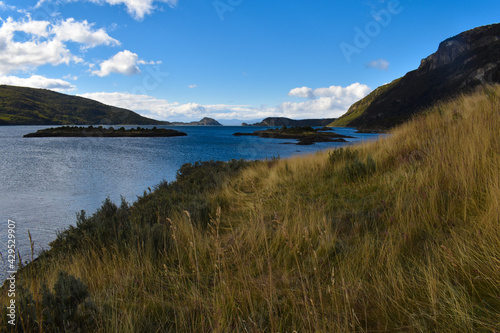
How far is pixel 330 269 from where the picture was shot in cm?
277

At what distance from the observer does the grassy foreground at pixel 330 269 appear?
1.96 m

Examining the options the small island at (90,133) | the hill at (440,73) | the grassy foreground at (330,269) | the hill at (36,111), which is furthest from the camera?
the hill at (36,111)

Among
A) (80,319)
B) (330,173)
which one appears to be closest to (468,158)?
(330,173)

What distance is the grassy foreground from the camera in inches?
77.2

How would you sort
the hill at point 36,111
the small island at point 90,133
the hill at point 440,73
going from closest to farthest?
the small island at point 90,133, the hill at point 440,73, the hill at point 36,111

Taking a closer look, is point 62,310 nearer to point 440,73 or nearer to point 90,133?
point 90,133

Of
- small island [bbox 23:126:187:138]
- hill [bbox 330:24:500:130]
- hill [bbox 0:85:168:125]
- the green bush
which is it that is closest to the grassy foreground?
the green bush

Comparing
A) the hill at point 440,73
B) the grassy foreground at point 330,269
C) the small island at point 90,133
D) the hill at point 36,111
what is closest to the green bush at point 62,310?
the grassy foreground at point 330,269

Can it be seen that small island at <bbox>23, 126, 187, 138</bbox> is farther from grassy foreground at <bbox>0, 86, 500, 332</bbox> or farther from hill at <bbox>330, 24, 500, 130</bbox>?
grassy foreground at <bbox>0, 86, 500, 332</bbox>

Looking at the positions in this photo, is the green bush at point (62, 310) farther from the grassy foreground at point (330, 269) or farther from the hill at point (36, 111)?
the hill at point (36, 111)

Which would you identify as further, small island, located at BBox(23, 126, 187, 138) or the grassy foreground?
small island, located at BBox(23, 126, 187, 138)

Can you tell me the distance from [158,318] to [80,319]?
0.64 metres

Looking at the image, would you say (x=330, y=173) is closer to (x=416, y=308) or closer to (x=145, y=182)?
(x=416, y=308)

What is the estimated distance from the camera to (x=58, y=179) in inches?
696
